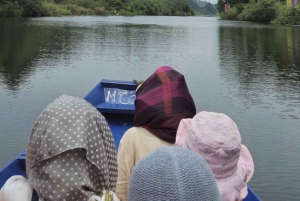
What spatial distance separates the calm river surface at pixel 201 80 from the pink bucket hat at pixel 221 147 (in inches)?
124

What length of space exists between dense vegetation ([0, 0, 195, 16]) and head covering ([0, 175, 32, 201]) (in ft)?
130

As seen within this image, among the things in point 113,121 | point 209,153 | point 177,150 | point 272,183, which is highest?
point 177,150

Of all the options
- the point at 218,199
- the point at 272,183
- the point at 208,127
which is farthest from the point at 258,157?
the point at 218,199

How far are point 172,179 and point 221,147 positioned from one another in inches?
21.9

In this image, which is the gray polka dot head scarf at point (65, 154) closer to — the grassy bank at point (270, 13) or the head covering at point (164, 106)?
the head covering at point (164, 106)

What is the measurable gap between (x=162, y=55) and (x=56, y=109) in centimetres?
1304

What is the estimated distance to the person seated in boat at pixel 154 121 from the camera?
2021 millimetres

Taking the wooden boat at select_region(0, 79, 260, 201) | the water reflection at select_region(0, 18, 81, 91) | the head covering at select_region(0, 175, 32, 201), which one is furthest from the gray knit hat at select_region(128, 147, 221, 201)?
the water reflection at select_region(0, 18, 81, 91)

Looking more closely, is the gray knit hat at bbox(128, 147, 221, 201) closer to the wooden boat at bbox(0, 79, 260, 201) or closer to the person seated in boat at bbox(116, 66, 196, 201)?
the person seated in boat at bbox(116, 66, 196, 201)

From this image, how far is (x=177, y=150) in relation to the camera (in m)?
1.13

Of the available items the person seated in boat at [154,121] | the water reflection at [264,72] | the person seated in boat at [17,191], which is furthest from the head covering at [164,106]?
the water reflection at [264,72]

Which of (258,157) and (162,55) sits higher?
(162,55)

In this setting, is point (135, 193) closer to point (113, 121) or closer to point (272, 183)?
point (113, 121)

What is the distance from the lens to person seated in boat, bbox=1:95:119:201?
1.46 meters
